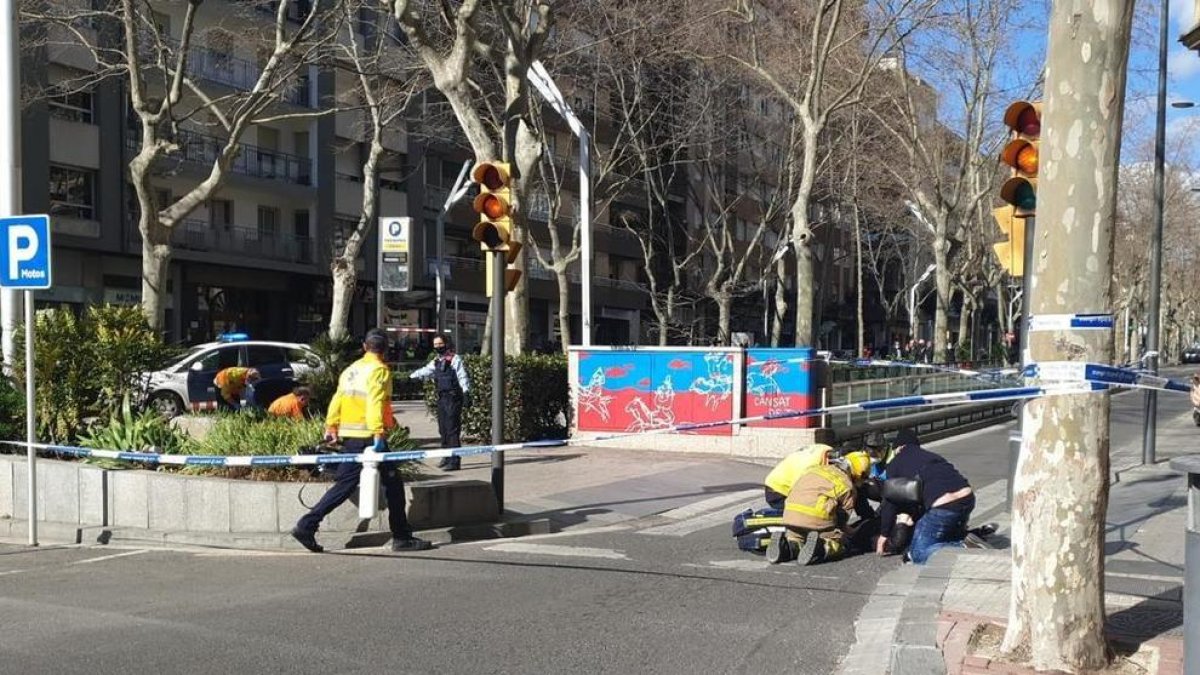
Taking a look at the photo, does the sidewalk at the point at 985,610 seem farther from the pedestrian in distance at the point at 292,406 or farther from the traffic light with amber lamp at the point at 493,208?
the pedestrian in distance at the point at 292,406

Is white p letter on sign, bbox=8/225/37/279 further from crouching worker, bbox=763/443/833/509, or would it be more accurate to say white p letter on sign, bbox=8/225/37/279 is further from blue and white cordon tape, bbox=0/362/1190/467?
crouching worker, bbox=763/443/833/509

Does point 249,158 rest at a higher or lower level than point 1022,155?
higher

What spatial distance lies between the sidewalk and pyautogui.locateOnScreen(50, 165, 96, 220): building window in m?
28.0

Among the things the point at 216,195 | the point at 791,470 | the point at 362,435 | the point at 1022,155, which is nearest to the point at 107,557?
the point at 362,435

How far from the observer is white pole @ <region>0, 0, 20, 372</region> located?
11211 mm

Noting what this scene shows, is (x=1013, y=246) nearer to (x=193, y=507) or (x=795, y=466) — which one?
(x=795, y=466)

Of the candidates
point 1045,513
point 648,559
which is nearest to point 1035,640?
point 1045,513

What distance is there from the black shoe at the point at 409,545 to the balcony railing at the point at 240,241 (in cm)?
2589

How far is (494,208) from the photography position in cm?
974

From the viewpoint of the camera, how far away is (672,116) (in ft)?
107

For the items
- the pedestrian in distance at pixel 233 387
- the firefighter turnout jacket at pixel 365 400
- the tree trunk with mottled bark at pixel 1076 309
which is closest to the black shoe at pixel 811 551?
the tree trunk with mottled bark at pixel 1076 309

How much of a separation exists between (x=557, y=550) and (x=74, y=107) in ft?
88.2

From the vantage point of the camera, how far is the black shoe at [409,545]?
8.52 meters

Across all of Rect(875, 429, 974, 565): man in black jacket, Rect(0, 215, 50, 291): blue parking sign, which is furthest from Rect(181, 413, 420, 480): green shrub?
Rect(875, 429, 974, 565): man in black jacket
